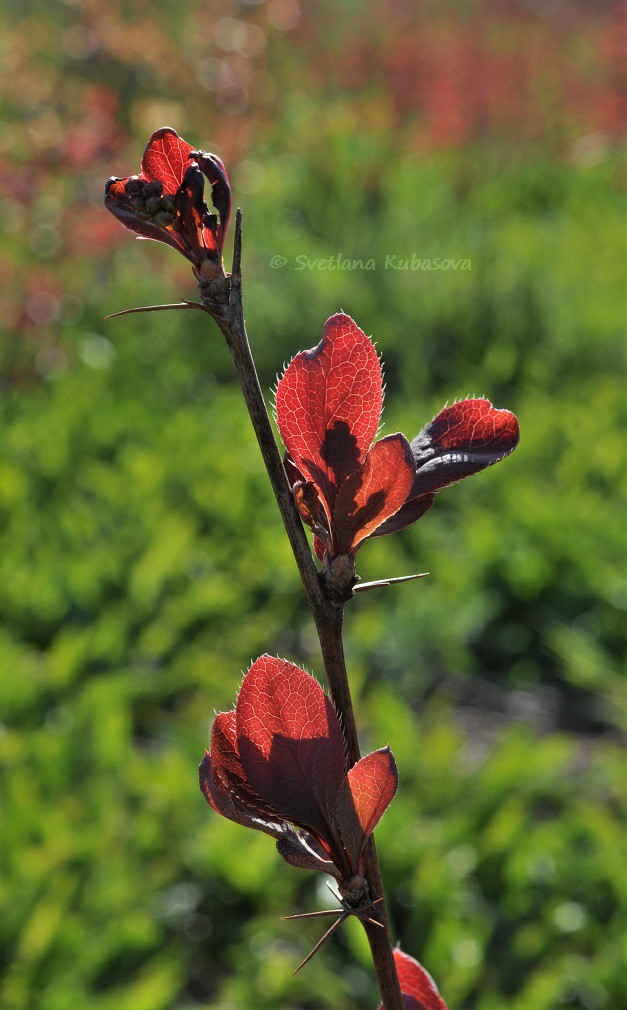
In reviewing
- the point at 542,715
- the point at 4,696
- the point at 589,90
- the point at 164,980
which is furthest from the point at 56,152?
the point at 589,90

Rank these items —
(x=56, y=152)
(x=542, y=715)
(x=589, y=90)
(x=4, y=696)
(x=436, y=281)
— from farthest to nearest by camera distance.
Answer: (x=589, y=90) → (x=436, y=281) → (x=56, y=152) → (x=542, y=715) → (x=4, y=696)

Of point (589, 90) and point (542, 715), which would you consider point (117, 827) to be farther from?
point (589, 90)

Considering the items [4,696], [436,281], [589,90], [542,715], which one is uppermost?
[589,90]

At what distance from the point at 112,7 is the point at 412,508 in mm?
6749

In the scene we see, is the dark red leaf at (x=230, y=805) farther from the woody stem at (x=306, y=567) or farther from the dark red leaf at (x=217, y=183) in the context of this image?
the dark red leaf at (x=217, y=183)

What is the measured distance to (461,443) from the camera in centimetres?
41

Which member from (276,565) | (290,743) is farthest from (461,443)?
(276,565)

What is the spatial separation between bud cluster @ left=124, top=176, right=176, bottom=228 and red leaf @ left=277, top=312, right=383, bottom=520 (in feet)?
0.26

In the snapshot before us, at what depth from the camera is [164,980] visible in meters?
1.62

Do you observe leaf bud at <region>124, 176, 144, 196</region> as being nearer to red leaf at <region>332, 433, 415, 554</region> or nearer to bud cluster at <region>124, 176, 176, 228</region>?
bud cluster at <region>124, 176, 176, 228</region>

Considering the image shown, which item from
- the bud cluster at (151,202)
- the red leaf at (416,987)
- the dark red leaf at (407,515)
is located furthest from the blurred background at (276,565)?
the bud cluster at (151,202)

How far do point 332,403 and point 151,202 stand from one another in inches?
4.1

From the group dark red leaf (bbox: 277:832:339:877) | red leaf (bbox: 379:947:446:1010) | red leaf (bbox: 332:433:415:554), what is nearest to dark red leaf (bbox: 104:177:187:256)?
red leaf (bbox: 332:433:415:554)

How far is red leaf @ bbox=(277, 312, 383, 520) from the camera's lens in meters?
0.39
